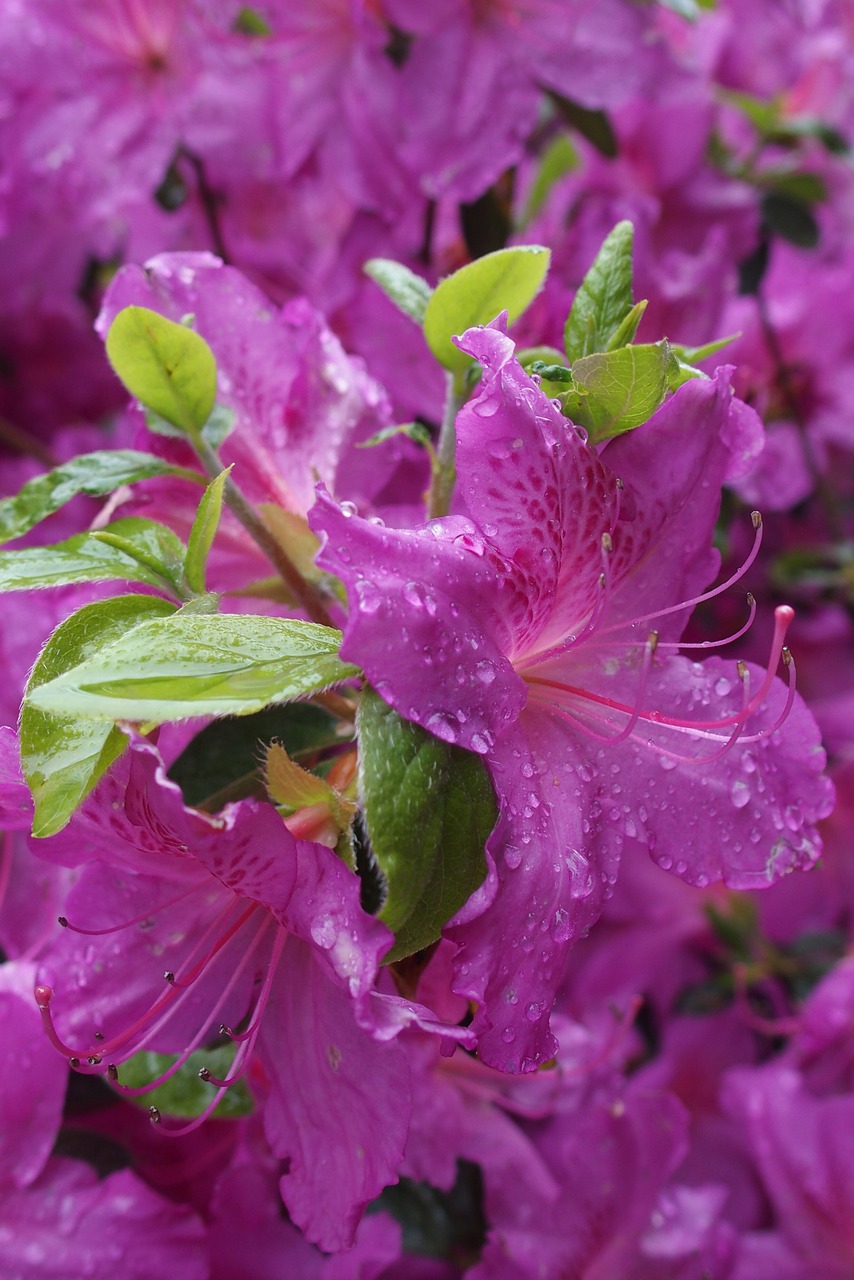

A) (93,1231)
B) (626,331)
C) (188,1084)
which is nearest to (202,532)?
(626,331)

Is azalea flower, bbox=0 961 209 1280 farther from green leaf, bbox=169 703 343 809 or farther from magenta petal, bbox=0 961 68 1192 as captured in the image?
green leaf, bbox=169 703 343 809

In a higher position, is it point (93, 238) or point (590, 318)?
point (590, 318)

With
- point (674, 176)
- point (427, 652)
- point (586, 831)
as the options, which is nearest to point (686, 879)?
point (586, 831)

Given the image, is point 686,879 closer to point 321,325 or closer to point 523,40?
point 321,325

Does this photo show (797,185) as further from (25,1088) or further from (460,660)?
→ (25,1088)

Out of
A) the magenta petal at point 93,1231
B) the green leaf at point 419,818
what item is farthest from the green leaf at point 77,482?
the magenta petal at point 93,1231

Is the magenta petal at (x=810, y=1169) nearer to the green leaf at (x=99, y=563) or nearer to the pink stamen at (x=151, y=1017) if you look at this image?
the pink stamen at (x=151, y=1017)
